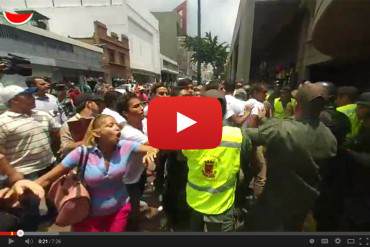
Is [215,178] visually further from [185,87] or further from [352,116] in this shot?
[352,116]

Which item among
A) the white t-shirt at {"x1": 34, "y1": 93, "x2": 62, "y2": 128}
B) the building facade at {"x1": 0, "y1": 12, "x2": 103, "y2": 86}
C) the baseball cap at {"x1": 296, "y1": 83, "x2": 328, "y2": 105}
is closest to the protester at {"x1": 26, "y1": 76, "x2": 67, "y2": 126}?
the white t-shirt at {"x1": 34, "y1": 93, "x2": 62, "y2": 128}

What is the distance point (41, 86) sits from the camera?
1.33 m

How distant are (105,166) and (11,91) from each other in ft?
1.64

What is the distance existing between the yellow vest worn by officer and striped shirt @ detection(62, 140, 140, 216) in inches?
12.1

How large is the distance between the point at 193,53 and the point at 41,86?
609 mm

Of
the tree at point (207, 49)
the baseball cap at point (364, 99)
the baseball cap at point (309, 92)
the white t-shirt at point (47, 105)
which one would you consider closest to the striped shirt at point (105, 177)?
the white t-shirt at point (47, 105)

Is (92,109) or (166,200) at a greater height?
(92,109)

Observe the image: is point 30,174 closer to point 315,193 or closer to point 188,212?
point 188,212

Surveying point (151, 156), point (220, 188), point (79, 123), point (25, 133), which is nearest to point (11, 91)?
point (25, 133)

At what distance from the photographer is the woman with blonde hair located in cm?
145

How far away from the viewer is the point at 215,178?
146 centimetres

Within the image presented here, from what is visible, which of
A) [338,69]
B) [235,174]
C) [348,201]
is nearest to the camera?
[338,69]

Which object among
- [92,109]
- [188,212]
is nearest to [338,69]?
[188,212]

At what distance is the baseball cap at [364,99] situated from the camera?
1.00 meters
